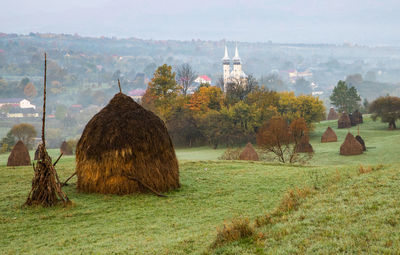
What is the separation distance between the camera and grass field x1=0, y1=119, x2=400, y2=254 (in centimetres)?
770

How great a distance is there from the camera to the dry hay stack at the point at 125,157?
14.3 m

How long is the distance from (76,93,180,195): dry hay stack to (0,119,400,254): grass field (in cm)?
45

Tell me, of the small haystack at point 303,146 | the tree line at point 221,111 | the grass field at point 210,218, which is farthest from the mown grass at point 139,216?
the tree line at point 221,111

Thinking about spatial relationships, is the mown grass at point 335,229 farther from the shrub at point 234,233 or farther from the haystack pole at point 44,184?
the haystack pole at point 44,184

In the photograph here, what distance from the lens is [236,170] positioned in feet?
64.5

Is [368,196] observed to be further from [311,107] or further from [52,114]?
[52,114]

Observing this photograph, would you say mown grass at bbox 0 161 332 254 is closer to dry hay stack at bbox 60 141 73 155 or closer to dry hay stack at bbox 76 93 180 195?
dry hay stack at bbox 76 93 180 195

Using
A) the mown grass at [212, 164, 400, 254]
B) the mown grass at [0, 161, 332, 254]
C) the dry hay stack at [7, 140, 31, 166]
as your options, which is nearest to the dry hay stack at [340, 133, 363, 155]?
the mown grass at [0, 161, 332, 254]

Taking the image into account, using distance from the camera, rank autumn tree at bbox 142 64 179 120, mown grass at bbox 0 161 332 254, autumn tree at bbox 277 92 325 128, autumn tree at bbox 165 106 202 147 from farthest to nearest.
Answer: autumn tree at bbox 142 64 179 120, autumn tree at bbox 277 92 325 128, autumn tree at bbox 165 106 202 147, mown grass at bbox 0 161 332 254

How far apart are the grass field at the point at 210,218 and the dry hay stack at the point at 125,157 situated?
45cm

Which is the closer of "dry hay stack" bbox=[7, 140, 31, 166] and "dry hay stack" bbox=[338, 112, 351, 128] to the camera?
"dry hay stack" bbox=[7, 140, 31, 166]

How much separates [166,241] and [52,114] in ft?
493

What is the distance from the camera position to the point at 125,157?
14.2m

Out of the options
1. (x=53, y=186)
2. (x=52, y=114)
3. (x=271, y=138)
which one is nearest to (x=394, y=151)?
(x=271, y=138)
